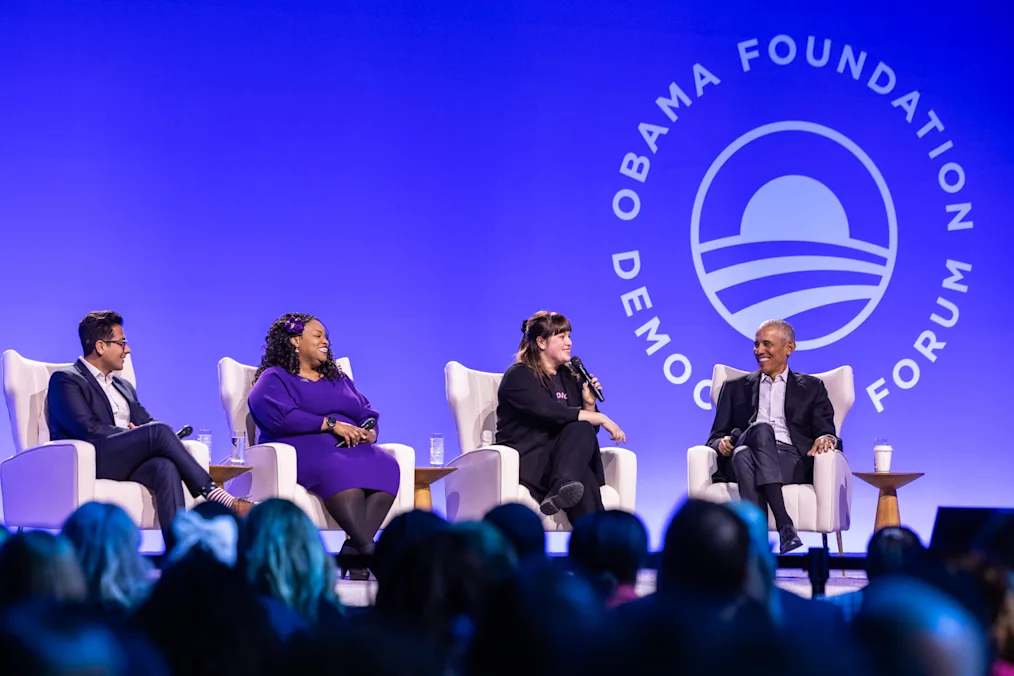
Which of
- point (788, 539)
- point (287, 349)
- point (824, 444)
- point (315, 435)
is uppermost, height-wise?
point (287, 349)

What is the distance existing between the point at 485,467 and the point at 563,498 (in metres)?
0.35

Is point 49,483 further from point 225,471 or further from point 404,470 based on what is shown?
point 404,470

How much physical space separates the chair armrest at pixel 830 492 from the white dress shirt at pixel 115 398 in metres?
2.85

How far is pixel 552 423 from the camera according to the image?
16.4 ft

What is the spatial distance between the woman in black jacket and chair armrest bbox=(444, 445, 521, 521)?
0.48ft

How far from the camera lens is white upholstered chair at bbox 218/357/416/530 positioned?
14.6 ft

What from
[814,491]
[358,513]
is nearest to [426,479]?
[358,513]

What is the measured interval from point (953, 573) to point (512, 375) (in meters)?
4.03

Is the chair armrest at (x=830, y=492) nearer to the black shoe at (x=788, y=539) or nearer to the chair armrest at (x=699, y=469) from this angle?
the black shoe at (x=788, y=539)

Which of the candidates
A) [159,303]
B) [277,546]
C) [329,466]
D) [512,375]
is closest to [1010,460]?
[512,375]

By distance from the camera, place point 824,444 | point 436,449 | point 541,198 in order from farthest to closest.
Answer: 1. point 541,198
2. point 436,449
3. point 824,444

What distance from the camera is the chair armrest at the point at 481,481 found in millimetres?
4766

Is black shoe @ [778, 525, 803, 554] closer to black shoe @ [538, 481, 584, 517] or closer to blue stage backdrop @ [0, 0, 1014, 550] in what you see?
black shoe @ [538, 481, 584, 517]

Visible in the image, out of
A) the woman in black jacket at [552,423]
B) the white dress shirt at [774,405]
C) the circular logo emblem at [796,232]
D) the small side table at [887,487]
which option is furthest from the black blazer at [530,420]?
the circular logo emblem at [796,232]
